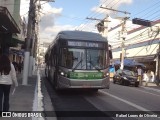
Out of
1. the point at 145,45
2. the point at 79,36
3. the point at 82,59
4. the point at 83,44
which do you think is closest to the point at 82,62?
the point at 82,59

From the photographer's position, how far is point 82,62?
674 inches

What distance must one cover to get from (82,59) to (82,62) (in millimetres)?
156

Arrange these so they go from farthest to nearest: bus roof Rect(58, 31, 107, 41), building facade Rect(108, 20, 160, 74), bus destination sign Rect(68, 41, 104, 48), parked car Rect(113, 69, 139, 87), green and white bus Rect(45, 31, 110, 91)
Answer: building facade Rect(108, 20, 160, 74) → parked car Rect(113, 69, 139, 87) → bus roof Rect(58, 31, 107, 41) → bus destination sign Rect(68, 41, 104, 48) → green and white bus Rect(45, 31, 110, 91)

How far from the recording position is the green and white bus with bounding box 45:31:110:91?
16.8 metres

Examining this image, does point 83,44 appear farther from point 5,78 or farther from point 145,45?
point 145,45

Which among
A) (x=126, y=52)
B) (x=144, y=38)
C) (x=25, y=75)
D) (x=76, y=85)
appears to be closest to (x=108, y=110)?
(x=76, y=85)

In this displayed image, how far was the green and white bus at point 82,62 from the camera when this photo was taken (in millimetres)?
16781

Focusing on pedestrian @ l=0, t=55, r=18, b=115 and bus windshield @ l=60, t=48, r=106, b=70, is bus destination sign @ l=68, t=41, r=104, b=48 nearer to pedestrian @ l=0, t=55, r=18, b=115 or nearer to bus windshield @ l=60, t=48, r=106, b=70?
bus windshield @ l=60, t=48, r=106, b=70

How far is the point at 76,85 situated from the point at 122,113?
4955 mm

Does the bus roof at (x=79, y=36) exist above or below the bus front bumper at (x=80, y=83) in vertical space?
above

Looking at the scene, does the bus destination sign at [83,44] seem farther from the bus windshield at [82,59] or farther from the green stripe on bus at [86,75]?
the green stripe on bus at [86,75]

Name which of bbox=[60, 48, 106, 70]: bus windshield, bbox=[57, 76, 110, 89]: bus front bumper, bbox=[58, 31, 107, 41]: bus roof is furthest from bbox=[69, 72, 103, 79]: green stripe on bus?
bbox=[58, 31, 107, 41]: bus roof

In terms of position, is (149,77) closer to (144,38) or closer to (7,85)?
(144,38)

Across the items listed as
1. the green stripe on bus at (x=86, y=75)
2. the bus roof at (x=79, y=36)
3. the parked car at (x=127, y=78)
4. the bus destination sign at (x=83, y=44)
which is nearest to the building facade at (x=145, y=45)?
the parked car at (x=127, y=78)
